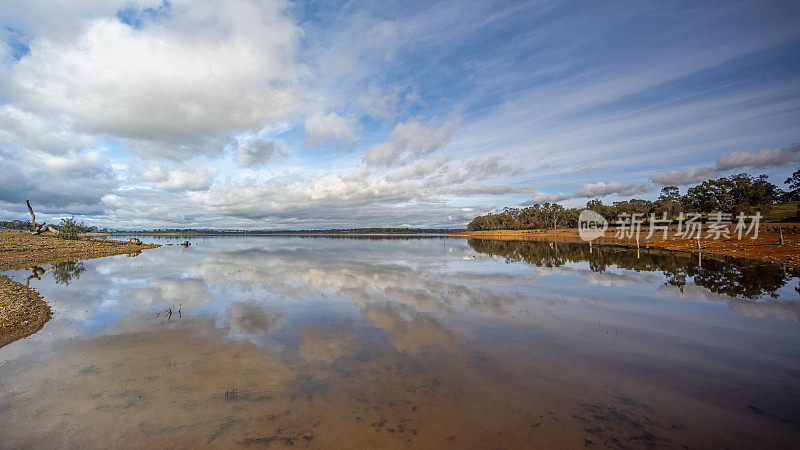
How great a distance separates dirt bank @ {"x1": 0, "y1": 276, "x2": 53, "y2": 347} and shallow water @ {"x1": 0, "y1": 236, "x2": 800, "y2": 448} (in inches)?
27.4

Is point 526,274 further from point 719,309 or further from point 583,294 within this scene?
point 719,309

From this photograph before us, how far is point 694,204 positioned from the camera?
10519cm

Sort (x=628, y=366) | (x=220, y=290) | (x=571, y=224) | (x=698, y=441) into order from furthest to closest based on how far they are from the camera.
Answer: (x=571, y=224) < (x=220, y=290) < (x=628, y=366) < (x=698, y=441)

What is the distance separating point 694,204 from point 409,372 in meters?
137

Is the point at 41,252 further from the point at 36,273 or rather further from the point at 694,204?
the point at 694,204

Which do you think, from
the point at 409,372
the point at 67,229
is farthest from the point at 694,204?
the point at 67,229

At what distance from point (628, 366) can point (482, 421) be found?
6249 millimetres

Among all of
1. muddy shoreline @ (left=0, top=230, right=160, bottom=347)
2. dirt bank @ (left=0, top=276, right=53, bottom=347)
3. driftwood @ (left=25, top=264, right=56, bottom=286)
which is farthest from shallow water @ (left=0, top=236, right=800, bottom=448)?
driftwood @ (left=25, top=264, right=56, bottom=286)

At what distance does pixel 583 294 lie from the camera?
20.9 m

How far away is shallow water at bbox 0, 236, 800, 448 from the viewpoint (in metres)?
6.88

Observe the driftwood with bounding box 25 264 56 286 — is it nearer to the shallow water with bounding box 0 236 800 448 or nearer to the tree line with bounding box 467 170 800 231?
the shallow water with bounding box 0 236 800 448

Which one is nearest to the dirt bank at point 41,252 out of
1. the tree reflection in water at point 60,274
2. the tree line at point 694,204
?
the tree reflection in water at point 60,274

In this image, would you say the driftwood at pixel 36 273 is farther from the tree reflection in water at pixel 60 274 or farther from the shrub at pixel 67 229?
the shrub at pixel 67 229

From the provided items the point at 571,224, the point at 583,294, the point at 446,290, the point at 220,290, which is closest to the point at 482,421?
the point at 446,290
